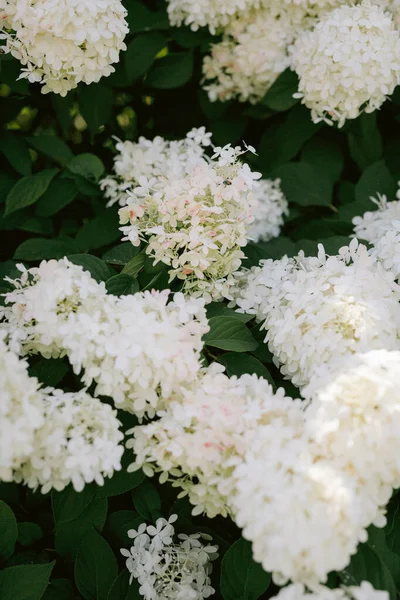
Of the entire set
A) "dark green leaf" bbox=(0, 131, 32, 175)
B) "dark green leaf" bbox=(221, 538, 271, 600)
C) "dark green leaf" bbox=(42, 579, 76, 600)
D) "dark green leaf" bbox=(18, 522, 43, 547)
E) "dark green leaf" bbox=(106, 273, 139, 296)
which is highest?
"dark green leaf" bbox=(106, 273, 139, 296)

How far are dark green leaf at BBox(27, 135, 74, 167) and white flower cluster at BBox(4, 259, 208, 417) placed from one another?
67 centimetres

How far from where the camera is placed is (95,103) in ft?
5.56

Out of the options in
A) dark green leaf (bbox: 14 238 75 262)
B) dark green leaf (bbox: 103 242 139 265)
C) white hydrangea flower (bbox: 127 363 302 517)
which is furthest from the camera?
dark green leaf (bbox: 14 238 75 262)

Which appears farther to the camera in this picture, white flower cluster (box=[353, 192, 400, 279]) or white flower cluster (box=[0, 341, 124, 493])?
white flower cluster (box=[353, 192, 400, 279])

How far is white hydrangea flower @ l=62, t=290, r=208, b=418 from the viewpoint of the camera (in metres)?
1.00

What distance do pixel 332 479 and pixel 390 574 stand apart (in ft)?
0.74

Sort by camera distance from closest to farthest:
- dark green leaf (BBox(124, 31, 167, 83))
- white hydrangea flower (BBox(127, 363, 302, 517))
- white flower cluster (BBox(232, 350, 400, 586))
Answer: white flower cluster (BBox(232, 350, 400, 586)) → white hydrangea flower (BBox(127, 363, 302, 517)) → dark green leaf (BBox(124, 31, 167, 83))

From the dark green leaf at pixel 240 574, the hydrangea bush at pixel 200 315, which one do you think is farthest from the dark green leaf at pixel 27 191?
the dark green leaf at pixel 240 574

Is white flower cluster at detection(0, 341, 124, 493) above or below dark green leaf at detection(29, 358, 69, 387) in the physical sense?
above

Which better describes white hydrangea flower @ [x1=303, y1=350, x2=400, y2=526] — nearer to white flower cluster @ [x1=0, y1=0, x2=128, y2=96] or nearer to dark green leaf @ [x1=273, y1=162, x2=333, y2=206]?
white flower cluster @ [x1=0, y1=0, x2=128, y2=96]

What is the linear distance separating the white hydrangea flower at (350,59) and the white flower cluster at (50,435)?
92cm

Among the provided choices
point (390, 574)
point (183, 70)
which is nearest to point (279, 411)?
point (390, 574)

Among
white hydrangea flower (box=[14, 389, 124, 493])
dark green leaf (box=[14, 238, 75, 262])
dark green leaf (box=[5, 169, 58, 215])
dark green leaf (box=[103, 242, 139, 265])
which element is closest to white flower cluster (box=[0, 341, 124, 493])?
white hydrangea flower (box=[14, 389, 124, 493])

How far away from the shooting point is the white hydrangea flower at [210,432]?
3.17 feet
